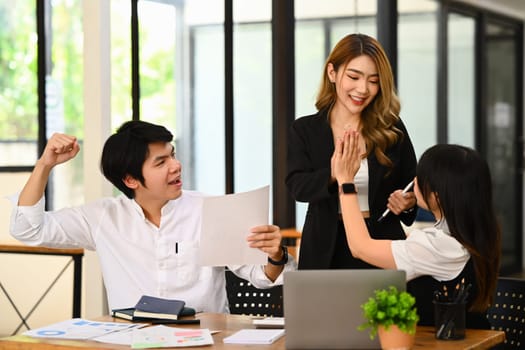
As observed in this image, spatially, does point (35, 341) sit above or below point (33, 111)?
below

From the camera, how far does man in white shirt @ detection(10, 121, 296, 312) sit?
314 cm

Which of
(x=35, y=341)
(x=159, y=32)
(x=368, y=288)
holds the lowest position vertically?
(x=35, y=341)

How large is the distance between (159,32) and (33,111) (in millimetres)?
980

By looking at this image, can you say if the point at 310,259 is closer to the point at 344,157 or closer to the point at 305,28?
the point at 344,157

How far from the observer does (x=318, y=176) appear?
305 centimetres

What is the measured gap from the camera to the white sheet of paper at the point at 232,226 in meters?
2.79

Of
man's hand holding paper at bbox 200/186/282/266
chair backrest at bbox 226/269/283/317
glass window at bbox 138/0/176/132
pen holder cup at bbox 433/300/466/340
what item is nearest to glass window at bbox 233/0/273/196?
glass window at bbox 138/0/176/132

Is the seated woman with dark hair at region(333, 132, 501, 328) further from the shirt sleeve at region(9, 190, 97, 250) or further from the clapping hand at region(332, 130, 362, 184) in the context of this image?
the shirt sleeve at region(9, 190, 97, 250)

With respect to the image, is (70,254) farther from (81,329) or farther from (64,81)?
(81,329)

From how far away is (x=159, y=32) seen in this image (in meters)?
5.53

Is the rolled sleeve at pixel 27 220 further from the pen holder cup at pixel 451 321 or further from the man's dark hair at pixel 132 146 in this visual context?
the pen holder cup at pixel 451 321

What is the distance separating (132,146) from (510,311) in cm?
130

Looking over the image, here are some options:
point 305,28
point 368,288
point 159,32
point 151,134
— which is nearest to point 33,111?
point 159,32

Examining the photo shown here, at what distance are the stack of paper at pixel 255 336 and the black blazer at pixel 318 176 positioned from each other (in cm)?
57
